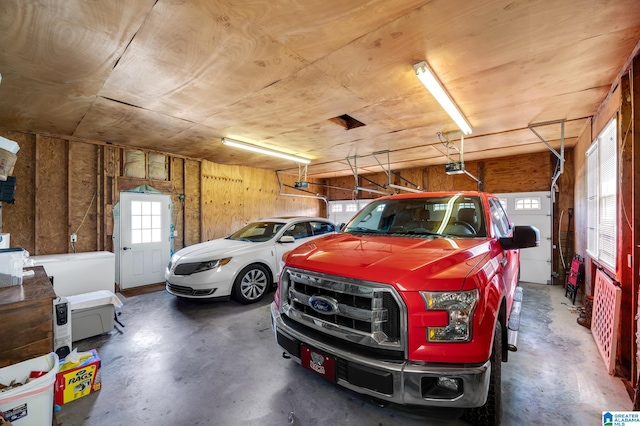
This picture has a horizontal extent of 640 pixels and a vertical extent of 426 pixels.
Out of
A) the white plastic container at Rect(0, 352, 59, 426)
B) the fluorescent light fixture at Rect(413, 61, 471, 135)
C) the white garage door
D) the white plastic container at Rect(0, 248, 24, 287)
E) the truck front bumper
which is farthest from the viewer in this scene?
the white garage door

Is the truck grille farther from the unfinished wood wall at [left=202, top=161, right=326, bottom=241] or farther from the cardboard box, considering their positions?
the unfinished wood wall at [left=202, top=161, right=326, bottom=241]

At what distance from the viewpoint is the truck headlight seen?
58.5 inches

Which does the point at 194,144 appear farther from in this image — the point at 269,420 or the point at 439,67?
the point at 269,420

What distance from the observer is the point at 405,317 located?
1.51m

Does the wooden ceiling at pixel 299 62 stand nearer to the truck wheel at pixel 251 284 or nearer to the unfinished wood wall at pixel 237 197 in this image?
the truck wheel at pixel 251 284

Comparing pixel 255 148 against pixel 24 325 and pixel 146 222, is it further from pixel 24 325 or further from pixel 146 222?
pixel 24 325

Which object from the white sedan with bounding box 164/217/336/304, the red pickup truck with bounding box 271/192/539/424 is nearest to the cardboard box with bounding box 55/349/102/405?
the red pickup truck with bounding box 271/192/539/424

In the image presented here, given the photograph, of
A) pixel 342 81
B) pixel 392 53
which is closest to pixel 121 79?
pixel 342 81

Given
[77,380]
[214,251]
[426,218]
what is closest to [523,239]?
[426,218]

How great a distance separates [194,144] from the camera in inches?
219

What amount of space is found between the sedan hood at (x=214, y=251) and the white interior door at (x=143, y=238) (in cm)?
187

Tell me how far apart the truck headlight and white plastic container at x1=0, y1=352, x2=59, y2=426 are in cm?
244

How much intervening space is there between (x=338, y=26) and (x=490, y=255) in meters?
2.13

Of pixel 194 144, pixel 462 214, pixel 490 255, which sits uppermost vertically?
pixel 194 144
